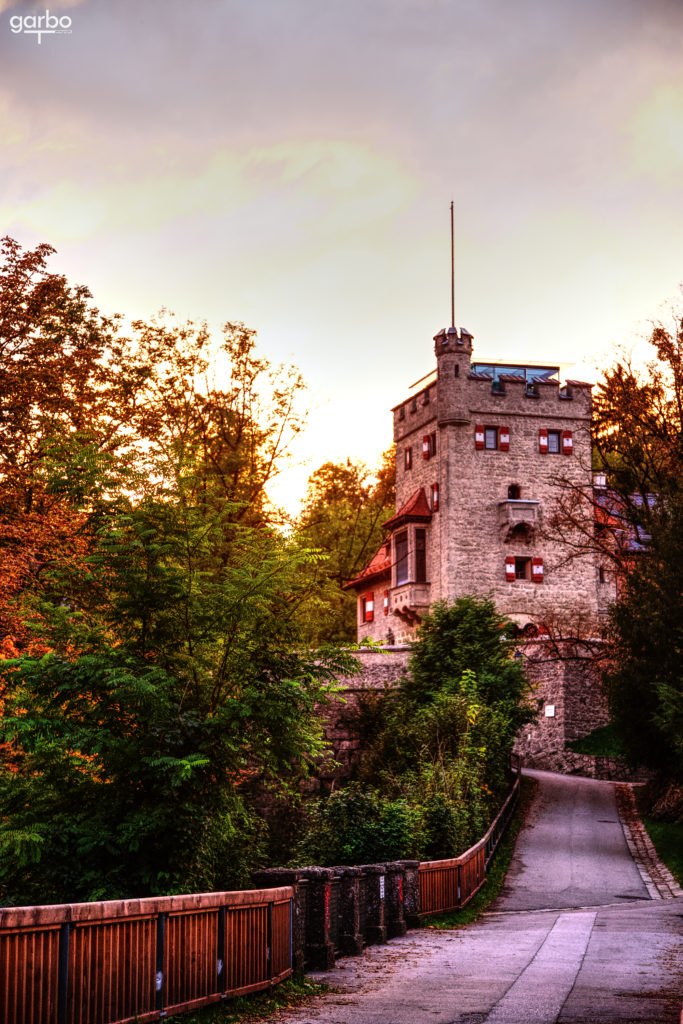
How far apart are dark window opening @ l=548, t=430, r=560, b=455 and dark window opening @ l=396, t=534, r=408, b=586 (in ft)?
24.3

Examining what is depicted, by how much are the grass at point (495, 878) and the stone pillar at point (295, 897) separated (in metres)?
6.06

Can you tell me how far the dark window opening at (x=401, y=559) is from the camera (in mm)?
49500

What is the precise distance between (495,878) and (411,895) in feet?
26.8

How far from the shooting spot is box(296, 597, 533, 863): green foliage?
59.3ft

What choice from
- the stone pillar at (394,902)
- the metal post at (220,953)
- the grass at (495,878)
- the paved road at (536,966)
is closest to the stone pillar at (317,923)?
the paved road at (536,966)

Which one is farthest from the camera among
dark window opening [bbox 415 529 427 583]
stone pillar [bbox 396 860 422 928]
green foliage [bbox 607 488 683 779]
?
dark window opening [bbox 415 529 427 583]

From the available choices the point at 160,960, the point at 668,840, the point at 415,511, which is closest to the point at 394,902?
the point at 160,960

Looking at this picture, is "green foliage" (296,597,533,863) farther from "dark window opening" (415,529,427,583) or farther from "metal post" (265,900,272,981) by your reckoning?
"dark window opening" (415,529,427,583)

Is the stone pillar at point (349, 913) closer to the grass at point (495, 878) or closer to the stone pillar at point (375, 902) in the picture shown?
the stone pillar at point (375, 902)

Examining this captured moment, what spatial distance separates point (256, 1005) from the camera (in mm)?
9922

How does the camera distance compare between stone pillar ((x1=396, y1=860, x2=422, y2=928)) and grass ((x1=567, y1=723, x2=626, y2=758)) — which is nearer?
stone pillar ((x1=396, y1=860, x2=422, y2=928))

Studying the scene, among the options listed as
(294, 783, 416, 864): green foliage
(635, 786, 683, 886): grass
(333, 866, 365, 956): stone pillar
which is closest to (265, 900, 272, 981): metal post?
(333, 866, 365, 956): stone pillar

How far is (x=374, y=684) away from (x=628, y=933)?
25084 millimetres

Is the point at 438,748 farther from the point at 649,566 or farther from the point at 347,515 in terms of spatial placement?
the point at 347,515
